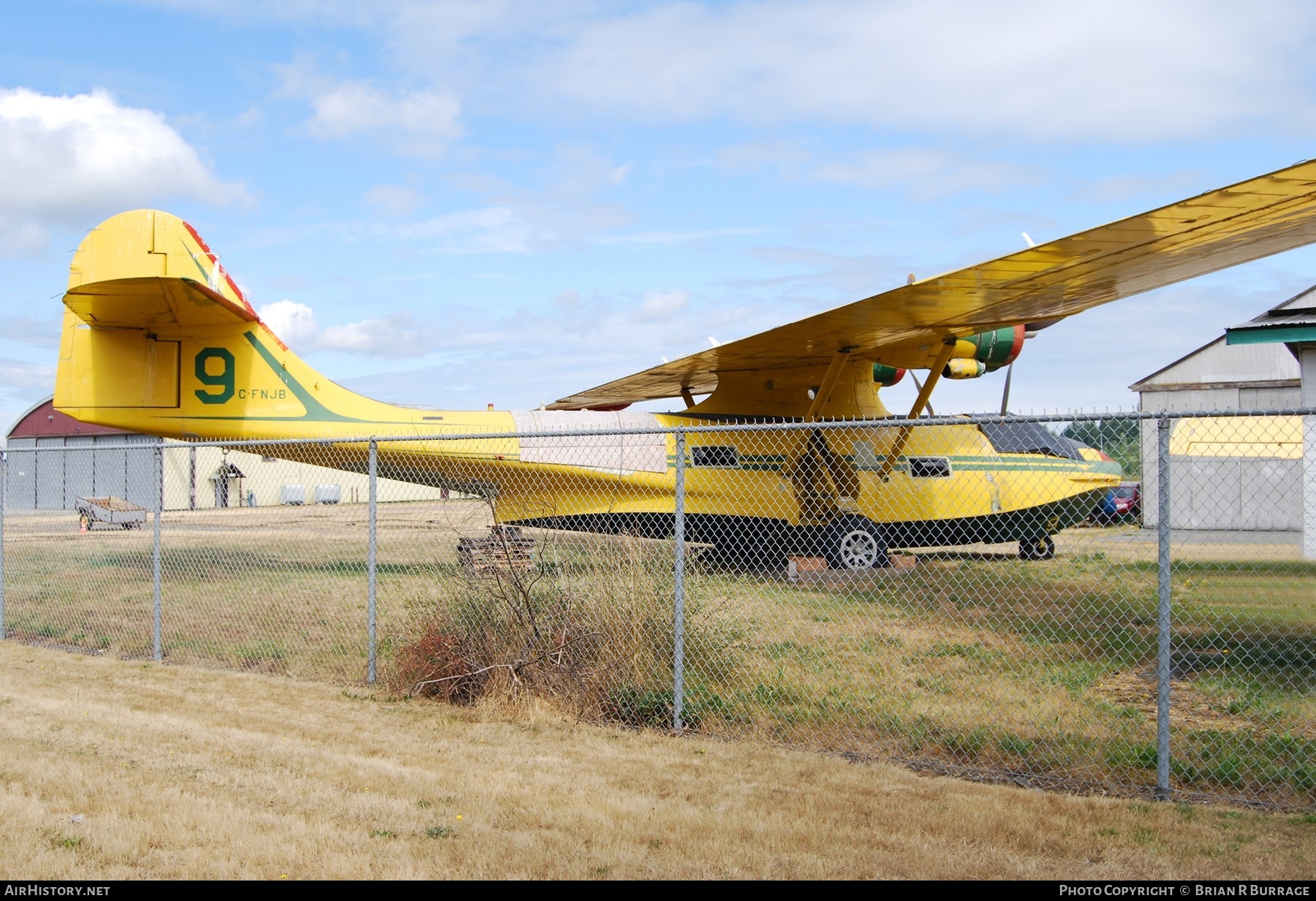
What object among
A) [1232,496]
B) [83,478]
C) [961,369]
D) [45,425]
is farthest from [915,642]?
[45,425]

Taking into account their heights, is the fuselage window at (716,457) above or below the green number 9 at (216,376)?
below

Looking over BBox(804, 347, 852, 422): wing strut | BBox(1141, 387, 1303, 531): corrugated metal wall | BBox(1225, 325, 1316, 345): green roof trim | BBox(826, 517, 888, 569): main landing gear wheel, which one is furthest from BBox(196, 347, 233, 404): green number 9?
BBox(1141, 387, 1303, 531): corrugated metal wall

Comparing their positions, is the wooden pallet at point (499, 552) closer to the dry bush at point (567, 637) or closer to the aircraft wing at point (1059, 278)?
the dry bush at point (567, 637)

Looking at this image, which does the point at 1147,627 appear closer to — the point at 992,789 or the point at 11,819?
the point at 992,789

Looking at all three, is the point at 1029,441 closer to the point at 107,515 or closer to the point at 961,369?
the point at 961,369

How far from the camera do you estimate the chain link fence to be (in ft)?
21.5

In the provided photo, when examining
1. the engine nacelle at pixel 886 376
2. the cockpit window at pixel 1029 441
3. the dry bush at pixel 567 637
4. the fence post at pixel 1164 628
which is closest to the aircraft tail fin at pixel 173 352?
the dry bush at pixel 567 637

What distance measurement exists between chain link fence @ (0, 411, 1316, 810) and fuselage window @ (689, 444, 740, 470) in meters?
0.03

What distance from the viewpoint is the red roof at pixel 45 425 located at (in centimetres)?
4766

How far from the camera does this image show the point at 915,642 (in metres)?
9.80

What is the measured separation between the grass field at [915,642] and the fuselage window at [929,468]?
1.61 m

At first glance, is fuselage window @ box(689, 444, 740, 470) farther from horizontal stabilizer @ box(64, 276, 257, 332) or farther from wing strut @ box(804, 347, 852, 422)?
horizontal stabilizer @ box(64, 276, 257, 332)

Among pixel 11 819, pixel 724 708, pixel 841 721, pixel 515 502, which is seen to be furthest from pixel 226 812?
pixel 515 502
